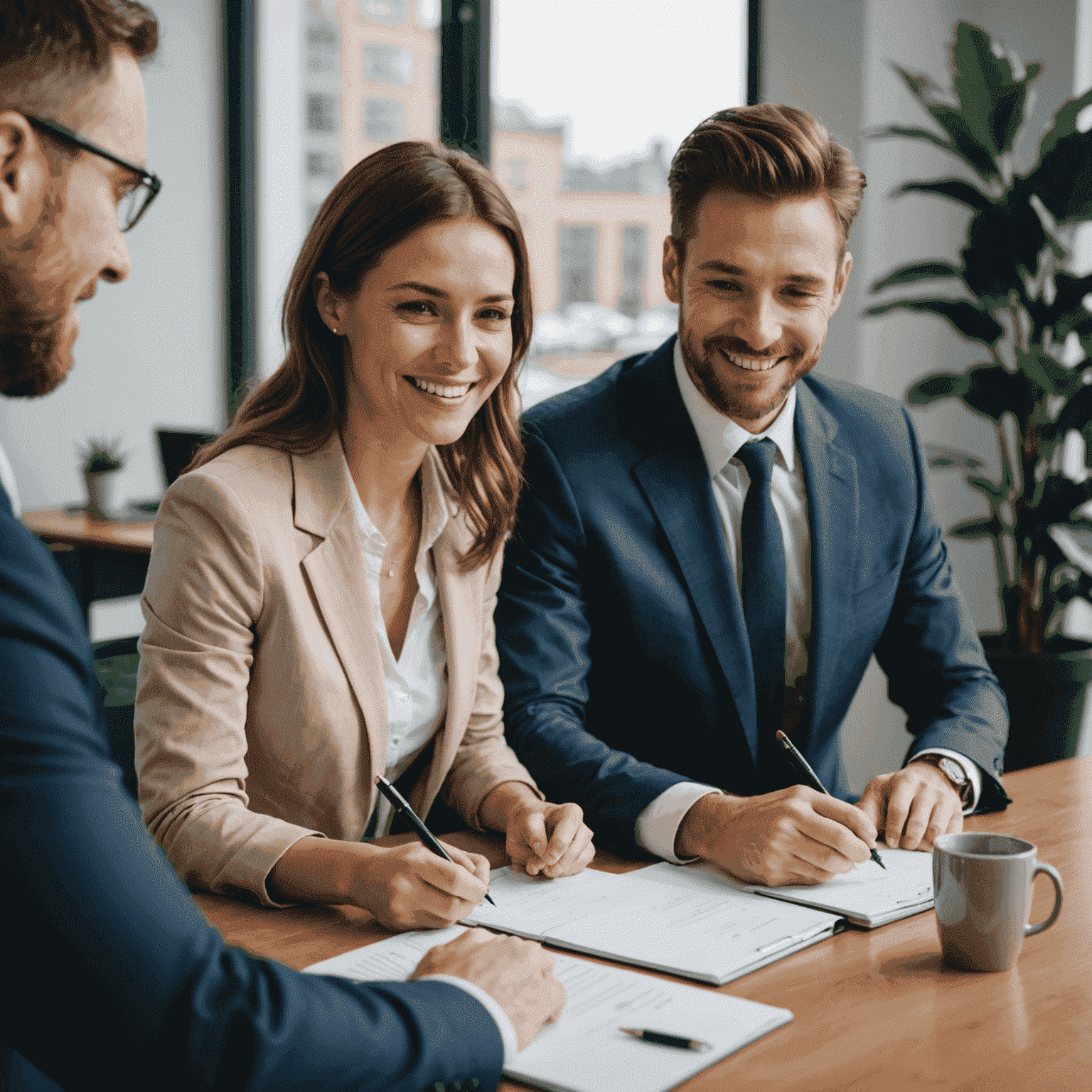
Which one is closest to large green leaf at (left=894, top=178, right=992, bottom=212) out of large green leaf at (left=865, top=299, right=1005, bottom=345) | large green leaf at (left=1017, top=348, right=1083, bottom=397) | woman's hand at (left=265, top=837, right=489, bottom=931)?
large green leaf at (left=865, top=299, right=1005, bottom=345)

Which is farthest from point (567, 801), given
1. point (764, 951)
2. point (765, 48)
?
point (765, 48)

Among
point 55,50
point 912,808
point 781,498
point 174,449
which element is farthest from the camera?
point 174,449

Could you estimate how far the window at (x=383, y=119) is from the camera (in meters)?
5.10

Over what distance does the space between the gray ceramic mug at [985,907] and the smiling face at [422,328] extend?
844 mm

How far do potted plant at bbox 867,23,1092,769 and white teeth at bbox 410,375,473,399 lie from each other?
68.3 inches

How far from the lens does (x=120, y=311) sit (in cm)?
515

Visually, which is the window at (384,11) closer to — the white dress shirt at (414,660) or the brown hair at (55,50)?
the white dress shirt at (414,660)

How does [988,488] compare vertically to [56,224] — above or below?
below

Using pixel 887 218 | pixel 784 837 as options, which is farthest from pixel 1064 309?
pixel 784 837

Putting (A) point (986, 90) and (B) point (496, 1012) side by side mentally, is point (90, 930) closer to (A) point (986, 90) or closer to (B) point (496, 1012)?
(B) point (496, 1012)

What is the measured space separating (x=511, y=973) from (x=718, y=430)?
3.48 ft

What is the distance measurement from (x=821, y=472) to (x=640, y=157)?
2.61 meters

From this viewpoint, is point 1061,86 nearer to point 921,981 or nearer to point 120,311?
point 921,981

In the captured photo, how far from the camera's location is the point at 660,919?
3.82 feet
